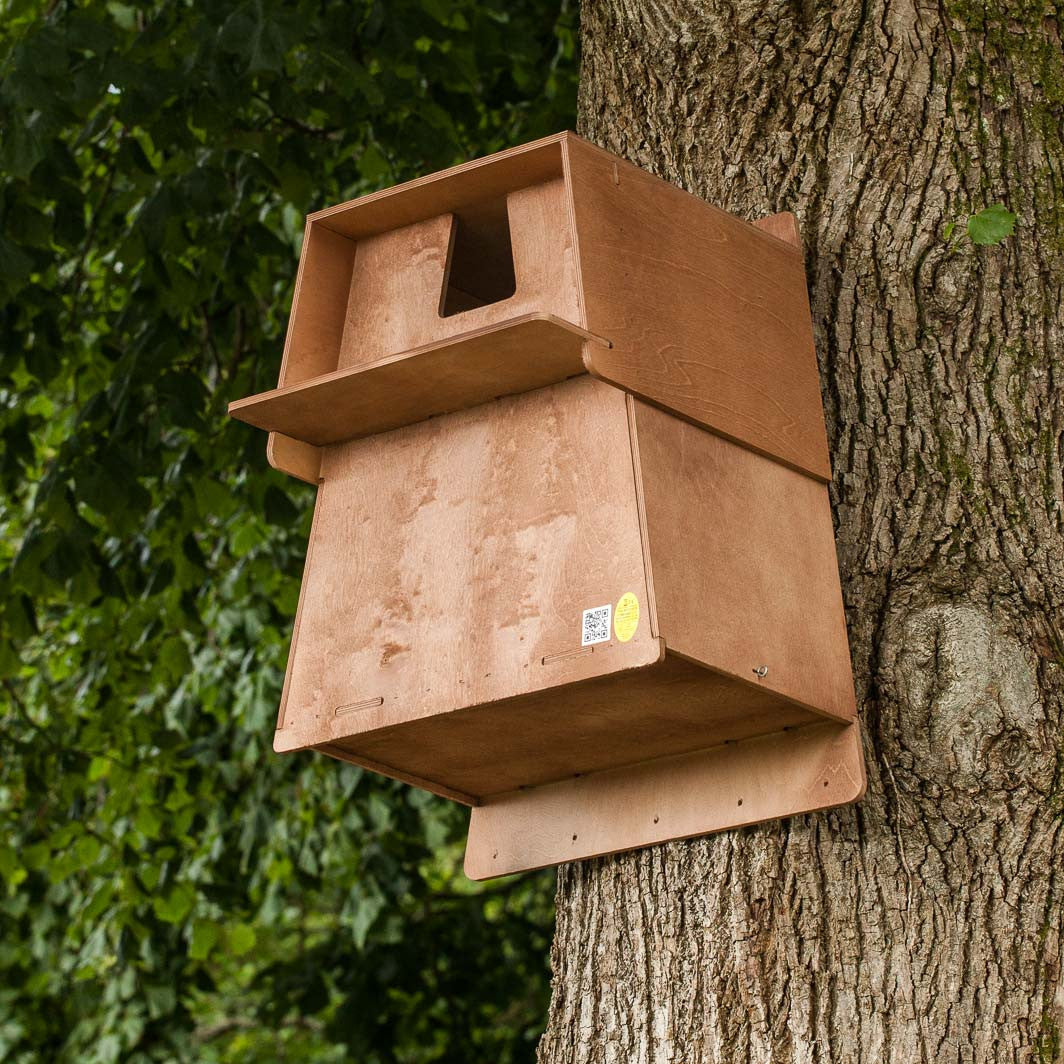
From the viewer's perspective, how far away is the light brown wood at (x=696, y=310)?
185 centimetres

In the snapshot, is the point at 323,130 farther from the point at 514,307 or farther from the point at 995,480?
the point at 995,480

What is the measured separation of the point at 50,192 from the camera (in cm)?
346

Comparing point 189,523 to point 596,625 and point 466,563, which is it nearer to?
point 466,563

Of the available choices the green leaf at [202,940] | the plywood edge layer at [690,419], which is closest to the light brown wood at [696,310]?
the plywood edge layer at [690,419]

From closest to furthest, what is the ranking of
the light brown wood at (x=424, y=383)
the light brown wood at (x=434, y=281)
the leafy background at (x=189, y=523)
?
1. the light brown wood at (x=424, y=383)
2. the light brown wood at (x=434, y=281)
3. the leafy background at (x=189, y=523)

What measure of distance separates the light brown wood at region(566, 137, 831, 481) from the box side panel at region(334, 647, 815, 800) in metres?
0.32

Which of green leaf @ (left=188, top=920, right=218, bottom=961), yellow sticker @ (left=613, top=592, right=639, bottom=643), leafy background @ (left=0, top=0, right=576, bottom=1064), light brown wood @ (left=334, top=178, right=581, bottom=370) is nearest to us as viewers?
yellow sticker @ (left=613, top=592, right=639, bottom=643)

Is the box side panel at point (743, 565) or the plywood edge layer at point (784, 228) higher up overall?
the plywood edge layer at point (784, 228)

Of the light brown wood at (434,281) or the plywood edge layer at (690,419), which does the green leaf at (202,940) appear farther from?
the plywood edge layer at (690,419)

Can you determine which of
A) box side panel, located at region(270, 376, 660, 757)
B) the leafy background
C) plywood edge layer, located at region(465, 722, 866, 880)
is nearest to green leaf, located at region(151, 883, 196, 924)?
the leafy background

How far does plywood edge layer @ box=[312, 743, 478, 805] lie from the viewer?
1.93 meters

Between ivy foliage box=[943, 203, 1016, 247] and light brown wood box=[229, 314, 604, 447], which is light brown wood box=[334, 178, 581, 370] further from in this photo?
ivy foliage box=[943, 203, 1016, 247]

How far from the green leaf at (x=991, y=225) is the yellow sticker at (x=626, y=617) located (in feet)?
2.48

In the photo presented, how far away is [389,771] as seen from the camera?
203cm
